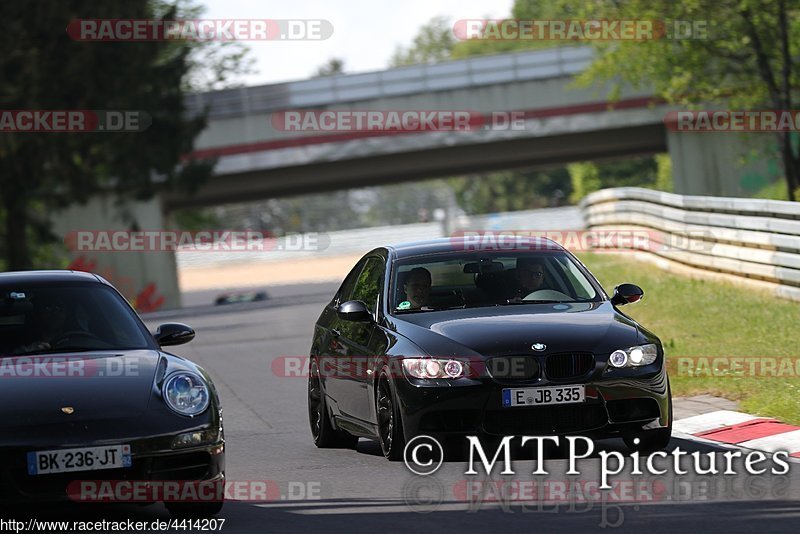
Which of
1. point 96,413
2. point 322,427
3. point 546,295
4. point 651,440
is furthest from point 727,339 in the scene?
point 96,413

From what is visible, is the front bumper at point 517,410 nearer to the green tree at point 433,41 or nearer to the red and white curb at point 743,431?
the red and white curb at point 743,431

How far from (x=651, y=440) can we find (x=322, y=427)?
259cm

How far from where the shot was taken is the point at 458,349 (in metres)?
9.36

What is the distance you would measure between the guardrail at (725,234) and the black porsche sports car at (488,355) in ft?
24.8

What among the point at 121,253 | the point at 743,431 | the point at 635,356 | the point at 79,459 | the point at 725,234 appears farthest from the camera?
the point at 121,253

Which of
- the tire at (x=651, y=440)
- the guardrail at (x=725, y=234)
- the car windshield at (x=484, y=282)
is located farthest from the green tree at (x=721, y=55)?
the tire at (x=651, y=440)

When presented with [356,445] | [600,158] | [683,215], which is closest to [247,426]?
[356,445]

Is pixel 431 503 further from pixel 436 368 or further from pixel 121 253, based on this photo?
pixel 121 253

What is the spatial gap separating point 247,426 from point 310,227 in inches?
4736

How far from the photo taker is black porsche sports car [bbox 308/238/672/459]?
9.22m

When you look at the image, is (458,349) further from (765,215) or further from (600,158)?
(600,158)

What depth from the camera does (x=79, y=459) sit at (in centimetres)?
742

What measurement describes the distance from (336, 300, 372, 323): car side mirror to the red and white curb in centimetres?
238

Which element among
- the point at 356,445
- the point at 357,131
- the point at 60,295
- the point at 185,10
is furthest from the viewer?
the point at 185,10
